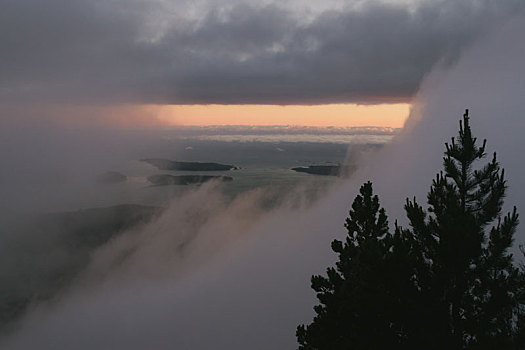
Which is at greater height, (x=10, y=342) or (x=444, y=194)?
(x=444, y=194)

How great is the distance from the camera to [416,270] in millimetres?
16141

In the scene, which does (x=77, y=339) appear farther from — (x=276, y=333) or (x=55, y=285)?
(x=276, y=333)

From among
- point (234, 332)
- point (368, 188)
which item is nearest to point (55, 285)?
point (234, 332)

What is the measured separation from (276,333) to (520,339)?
18411cm

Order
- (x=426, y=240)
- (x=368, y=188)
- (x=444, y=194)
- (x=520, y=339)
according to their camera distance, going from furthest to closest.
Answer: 1. (x=368, y=188)
2. (x=444, y=194)
3. (x=426, y=240)
4. (x=520, y=339)

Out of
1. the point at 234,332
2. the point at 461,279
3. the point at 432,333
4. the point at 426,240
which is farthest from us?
the point at 234,332

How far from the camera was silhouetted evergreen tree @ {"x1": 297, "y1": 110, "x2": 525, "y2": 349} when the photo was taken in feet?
49.2

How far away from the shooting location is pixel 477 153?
57.4 feet

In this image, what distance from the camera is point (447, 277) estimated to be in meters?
15.6

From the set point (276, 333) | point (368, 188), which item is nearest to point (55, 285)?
point (276, 333)

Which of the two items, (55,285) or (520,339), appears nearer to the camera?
(520,339)

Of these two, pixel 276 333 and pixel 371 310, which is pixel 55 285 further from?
pixel 371 310

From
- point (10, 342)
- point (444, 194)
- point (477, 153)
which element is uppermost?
point (477, 153)

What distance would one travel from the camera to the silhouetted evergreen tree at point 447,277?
15008mm
